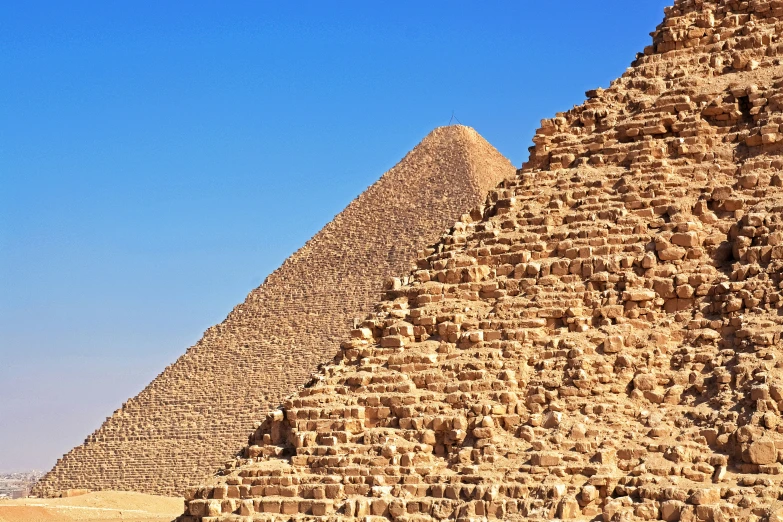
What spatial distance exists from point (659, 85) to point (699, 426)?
474cm

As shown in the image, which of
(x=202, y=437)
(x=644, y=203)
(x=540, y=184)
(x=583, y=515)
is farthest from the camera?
(x=202, y=437)

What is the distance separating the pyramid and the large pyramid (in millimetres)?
61123

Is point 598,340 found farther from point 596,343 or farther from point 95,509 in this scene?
point 95,509

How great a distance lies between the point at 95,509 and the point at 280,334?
144ft

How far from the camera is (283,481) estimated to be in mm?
16734

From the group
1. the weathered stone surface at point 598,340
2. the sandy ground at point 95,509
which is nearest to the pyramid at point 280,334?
the sandy ground at point 95,509

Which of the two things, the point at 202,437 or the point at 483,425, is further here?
Result: the point at 202,437

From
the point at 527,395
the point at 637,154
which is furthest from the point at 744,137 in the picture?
the point at 527,395

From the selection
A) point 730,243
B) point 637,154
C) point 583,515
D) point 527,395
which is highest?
point 637,154

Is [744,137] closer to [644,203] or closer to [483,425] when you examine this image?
[644,203]

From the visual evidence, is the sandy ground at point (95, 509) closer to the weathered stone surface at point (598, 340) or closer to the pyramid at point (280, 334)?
the pyramid at point (280, 334)

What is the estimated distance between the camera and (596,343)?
16.0 m

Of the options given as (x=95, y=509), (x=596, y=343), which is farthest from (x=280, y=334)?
(x=596, y=343)

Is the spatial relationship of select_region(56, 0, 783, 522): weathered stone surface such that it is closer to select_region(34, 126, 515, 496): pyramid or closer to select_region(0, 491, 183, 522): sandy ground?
select_region(0, 491, 183, 522): sandy ground
